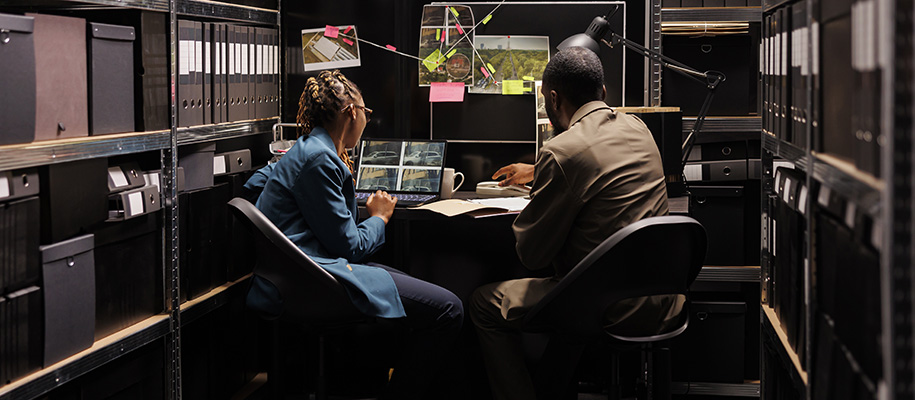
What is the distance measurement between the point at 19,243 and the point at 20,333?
0.69 feet

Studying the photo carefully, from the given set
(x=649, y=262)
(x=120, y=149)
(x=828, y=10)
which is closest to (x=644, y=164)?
(x=649, y=262)

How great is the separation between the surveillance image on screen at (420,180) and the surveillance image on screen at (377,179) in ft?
0.12

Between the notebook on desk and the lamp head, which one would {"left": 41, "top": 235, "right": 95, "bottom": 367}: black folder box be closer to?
the notebook on desk

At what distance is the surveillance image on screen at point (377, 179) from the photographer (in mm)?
3146

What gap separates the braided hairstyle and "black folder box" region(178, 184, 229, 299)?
43 cm

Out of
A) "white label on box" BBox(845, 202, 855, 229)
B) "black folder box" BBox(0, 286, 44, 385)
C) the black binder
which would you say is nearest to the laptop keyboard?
the black binder

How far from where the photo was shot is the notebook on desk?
3127 mm

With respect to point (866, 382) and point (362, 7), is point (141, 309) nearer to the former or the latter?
point (362, 7)

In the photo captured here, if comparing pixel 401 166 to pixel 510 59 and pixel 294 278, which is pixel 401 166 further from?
pixel 294 278

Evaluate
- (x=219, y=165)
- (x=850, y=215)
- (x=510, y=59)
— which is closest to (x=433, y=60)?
(x=510, y=59)

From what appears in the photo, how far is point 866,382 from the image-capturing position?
129 cm

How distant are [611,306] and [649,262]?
197 millimetres

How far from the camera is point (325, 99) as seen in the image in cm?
267

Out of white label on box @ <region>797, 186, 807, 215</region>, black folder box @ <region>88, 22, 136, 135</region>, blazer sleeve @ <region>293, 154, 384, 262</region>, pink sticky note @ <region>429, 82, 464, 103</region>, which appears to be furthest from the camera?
pink sticky note @ <region>429, 82, 464, 103</region>
